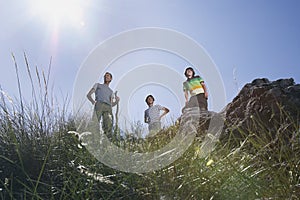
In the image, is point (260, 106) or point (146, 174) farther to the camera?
point (260, 106)

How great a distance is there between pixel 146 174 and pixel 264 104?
2.16 metres

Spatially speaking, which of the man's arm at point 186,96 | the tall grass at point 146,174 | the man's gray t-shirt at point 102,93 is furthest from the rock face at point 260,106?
the man's arm at point 186,96

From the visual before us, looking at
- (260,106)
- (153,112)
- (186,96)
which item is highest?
(186,96)

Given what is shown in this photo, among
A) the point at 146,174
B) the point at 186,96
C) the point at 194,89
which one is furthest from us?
the point at 186,96

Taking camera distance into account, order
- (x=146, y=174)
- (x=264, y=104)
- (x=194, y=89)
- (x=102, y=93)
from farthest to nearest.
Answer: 1. (x=194, y=89)
2. (x=102, y=93)
3. (x=264, y=104)
4. (x=146, y=174)

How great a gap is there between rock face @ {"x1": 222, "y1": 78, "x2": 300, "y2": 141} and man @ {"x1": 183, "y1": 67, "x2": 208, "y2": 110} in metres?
2.10

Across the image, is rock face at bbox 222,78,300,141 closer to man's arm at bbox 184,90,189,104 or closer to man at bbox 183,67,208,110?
man at bbox 183,67,208,110

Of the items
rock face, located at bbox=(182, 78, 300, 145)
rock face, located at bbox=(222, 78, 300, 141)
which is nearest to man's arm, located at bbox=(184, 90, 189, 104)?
rock face, located at bbox=(182, 78, 300, 145)

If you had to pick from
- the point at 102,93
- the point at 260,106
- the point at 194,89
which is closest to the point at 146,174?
the point at 260,106

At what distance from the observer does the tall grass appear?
1.76 metres

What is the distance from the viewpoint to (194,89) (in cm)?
658

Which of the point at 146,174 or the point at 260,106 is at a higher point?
the point at 260,106

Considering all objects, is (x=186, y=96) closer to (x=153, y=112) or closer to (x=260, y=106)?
(x=153, y=112)

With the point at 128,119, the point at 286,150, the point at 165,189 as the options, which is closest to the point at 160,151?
the point at 165,189
